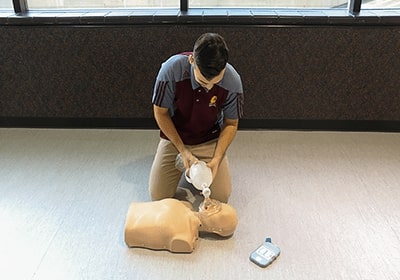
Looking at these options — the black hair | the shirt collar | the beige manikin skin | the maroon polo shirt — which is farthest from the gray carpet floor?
the black hair

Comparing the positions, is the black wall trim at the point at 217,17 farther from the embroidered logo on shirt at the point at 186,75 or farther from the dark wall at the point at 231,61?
the embroidered logo on shirt at the point at 186,75

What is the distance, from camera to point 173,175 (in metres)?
1.87

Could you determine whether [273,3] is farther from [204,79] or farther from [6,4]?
[6,4]

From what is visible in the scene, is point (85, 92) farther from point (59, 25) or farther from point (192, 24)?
point (192, 24)

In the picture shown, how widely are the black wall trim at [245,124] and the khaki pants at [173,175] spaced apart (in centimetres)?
68

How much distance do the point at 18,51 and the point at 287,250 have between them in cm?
178

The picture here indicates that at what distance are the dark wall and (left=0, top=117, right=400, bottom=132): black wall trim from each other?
0.10 feet

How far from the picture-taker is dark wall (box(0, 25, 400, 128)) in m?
2.29

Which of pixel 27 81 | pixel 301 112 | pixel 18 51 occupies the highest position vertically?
pixel 18 51

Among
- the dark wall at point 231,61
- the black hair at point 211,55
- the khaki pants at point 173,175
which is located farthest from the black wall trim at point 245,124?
the black hair at point 211,55

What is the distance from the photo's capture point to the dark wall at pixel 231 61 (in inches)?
90.4

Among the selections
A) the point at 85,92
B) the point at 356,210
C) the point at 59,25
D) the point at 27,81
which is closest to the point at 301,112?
the point at 356,210

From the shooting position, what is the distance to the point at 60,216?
1798mm

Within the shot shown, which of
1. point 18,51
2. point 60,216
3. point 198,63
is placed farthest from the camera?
point 18,51
